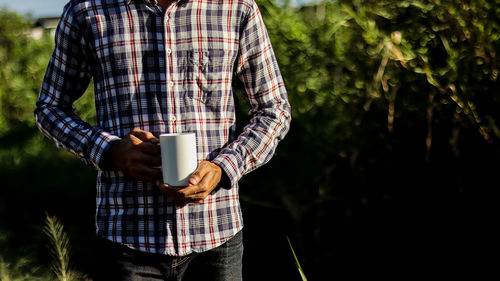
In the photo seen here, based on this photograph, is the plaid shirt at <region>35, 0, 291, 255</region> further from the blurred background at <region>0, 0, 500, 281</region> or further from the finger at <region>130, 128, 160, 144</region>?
the blurred background at <region>0, 0, 500, 281</region>

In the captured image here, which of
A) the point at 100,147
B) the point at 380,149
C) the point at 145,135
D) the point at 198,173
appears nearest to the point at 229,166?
the point at 198,173

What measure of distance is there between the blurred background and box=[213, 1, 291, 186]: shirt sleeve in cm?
90

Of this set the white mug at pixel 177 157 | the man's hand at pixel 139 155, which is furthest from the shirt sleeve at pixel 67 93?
the white mug at pixel 177 157

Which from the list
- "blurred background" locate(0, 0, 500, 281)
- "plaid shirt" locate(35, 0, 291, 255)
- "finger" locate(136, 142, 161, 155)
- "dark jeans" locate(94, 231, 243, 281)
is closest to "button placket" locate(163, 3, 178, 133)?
"plaid shirt" locate(35, 0, 291, 255)

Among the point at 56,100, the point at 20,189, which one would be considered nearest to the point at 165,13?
the point at 56,100

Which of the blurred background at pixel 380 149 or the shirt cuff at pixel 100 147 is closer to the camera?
the shirt cuff at pixel 100 147

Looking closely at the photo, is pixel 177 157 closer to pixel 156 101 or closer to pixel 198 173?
pixel 198 173

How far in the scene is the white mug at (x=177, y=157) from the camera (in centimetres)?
134

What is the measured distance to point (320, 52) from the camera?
2.98 m

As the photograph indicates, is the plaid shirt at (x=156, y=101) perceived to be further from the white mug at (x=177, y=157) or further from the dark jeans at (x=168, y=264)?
the white mug at (x=177, y=157)

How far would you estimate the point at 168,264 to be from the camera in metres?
1.52

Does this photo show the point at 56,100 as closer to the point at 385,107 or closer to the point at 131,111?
the point at 131,111

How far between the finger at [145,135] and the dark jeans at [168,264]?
0.32 m

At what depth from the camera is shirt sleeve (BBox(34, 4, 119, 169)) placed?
153 cm
